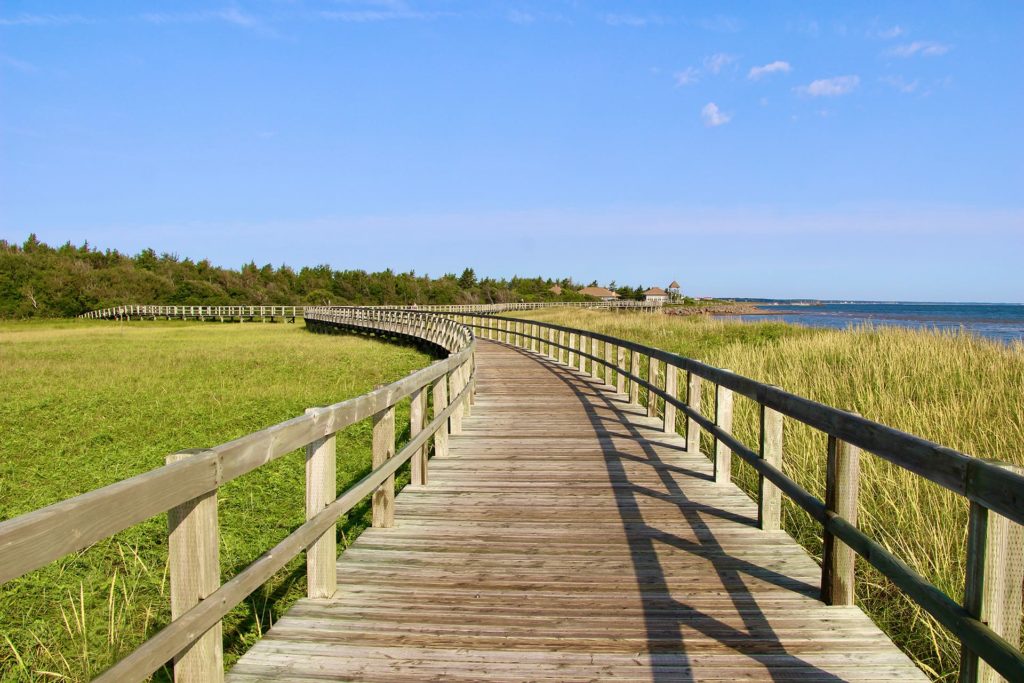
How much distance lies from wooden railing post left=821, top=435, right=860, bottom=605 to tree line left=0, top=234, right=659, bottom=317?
83208 mm

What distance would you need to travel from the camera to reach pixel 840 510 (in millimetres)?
3695

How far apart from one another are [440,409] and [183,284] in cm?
9166

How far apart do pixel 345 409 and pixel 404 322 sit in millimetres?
30467

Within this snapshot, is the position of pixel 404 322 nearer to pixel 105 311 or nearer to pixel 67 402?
pixel 67 402

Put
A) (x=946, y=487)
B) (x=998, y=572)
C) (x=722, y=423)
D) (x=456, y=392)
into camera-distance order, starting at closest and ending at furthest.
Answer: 1. (x=998, y=572)
2. (x=946, y=487)
3. (x=722, y=423)
4. (x=456, y=392)

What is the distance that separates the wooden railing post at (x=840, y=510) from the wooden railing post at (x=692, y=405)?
10.9 feet

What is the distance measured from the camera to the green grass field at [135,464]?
16.1 ft

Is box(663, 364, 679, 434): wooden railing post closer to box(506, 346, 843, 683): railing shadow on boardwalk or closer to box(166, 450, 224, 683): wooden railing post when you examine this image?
box(506, 346, 843, 683): railing shadow on boardwalk

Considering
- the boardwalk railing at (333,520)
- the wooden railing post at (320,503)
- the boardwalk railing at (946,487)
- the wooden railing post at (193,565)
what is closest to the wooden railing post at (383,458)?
the boardwalk railing at (333,520)

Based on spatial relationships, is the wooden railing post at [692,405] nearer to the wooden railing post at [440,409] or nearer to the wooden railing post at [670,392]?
the wooden railing post at [670,392]

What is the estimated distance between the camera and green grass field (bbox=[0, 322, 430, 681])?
4.91m

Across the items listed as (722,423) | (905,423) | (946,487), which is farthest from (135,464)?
(946,487)

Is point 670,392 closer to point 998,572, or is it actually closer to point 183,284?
point 998,572

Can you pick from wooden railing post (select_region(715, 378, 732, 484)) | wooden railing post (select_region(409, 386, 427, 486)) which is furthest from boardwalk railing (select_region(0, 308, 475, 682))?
wooden railing post (select_region(715, 378, 732, 484))
